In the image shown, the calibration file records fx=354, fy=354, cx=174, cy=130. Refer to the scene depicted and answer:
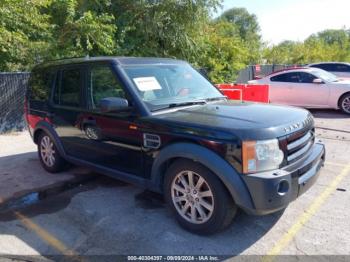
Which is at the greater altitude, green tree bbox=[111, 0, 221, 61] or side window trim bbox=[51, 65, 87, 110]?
green tree bbox=[111, 0, 221, 61]

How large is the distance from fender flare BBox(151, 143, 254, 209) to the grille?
0.58 m

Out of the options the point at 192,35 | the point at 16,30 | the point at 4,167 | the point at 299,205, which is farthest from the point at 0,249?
the point at 192,35

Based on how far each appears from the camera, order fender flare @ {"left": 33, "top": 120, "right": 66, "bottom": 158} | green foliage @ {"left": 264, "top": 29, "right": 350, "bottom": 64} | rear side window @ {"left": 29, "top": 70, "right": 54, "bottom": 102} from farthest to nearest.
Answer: green foliage @ {"left": 264, "top": 29, "right": 350, "bottom": 64}, rear side window @ {"left": 29, "top": 70, "right": 54, "bottom": 102}, fender flare @ {"left": 33, "top": 120, "right": 66, "bottom": 158}

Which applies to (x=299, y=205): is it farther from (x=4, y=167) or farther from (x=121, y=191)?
(x=4, y=167)

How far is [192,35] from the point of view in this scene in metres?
13.8

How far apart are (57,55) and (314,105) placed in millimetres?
8094

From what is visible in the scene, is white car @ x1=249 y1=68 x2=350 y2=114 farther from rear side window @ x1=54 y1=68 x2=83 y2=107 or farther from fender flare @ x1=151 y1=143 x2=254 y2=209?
fender flare @ x1=151 y1=143 x2=254 y2=209

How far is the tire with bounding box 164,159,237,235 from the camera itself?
132 inches

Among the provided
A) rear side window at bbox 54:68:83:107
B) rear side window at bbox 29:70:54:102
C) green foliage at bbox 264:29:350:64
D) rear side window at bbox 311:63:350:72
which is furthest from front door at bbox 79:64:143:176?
green foliage at bbox 264:29:350:64

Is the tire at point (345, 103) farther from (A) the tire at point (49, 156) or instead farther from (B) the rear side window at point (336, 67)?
(A) the tire at point (49, 156)

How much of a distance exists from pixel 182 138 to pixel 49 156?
9.61 feet

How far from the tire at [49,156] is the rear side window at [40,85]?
613mm

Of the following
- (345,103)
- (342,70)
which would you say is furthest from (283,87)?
(342,70)

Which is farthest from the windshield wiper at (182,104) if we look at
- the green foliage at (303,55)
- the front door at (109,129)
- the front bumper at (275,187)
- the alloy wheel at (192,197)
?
the green foliage at (303,55)
